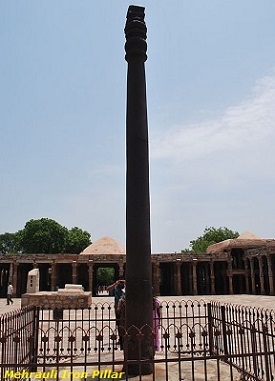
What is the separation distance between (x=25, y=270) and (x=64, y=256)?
25.0ft

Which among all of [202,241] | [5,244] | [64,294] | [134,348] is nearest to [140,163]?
[134,348]

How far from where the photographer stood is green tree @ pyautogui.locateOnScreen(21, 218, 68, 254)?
5262cm

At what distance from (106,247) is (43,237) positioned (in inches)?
634

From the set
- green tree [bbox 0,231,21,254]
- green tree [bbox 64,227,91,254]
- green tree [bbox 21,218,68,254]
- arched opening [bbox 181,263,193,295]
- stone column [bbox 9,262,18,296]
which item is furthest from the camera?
green tree [bbox 0,231,21,254]


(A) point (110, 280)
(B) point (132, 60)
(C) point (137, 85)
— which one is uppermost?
(B) point (132, 60)

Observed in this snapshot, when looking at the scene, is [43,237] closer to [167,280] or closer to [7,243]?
[167,280]

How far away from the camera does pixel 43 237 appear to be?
2068 inches

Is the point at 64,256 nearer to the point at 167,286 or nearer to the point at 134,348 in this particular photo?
the point at 167,286

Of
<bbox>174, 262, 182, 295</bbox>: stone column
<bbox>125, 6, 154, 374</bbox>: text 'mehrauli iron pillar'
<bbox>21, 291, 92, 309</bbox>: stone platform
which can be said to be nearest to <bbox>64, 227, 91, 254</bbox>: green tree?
<bbox>174, 262, 182, 295</bbox>: stone column

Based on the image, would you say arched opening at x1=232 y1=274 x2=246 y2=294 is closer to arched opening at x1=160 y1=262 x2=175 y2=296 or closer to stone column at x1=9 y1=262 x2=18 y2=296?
arched opening at x1=160 y1=262 x2=175 y2=296

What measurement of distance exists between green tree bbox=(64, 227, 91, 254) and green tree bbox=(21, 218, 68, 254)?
753mm

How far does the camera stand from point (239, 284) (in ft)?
127

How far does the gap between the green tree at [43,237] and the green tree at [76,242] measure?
0.75 meters

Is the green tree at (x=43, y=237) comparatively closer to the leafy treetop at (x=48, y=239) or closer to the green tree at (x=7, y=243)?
the leafy treetop at (x=48, y=239)
